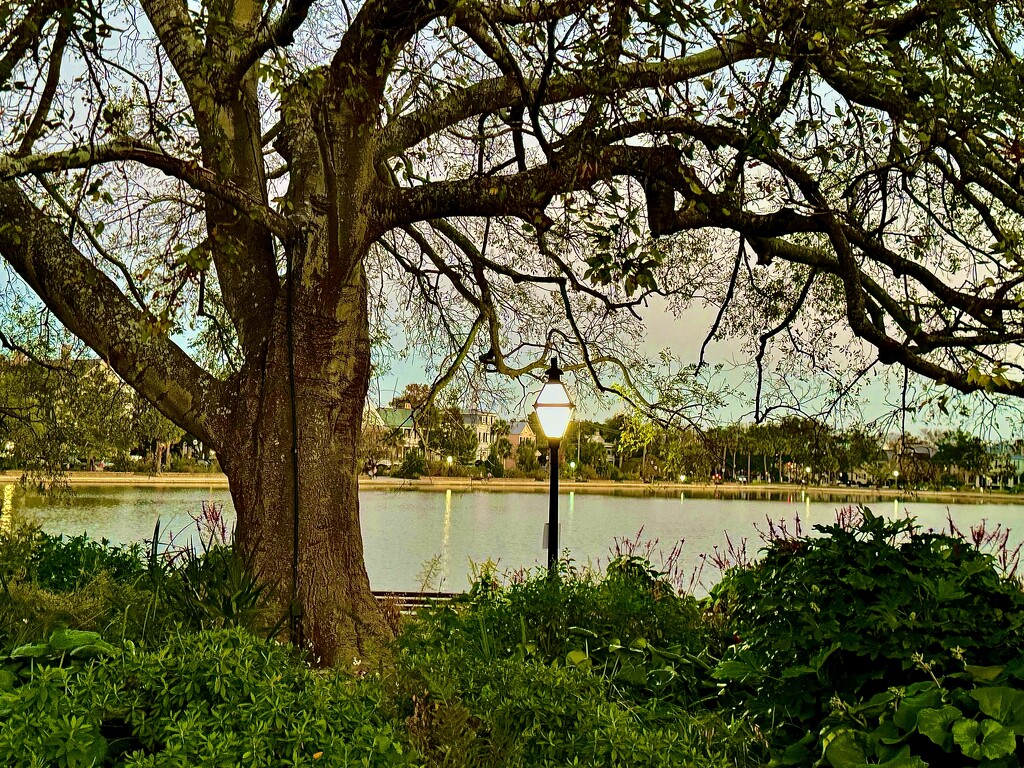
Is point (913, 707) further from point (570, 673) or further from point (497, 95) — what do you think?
point (497, 95)

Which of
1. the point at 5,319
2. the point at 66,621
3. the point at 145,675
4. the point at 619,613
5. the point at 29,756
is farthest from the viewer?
the point at 5,319

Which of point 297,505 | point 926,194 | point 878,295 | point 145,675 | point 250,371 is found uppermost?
point 926,194

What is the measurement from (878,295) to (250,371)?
472 centimetres

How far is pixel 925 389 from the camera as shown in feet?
25.5

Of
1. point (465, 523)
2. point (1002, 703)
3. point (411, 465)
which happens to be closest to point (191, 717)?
point (1002, 703)

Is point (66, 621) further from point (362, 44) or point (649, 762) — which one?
point (362, 44)

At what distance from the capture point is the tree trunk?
649 cm

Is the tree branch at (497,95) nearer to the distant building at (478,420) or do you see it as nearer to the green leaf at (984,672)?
the distant building at (478,420)

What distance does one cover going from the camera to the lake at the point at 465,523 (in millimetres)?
12221

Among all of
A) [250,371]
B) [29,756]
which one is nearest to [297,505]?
[250,371]

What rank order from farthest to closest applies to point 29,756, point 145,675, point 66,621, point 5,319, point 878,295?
point 5,319
point 878,295
point 66,621
point 145,675
point 29,756

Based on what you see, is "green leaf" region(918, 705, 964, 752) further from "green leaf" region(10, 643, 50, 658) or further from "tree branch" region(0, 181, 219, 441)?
"tree branch" region(0, 181, 219, 441)

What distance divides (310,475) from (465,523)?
62.4 feet

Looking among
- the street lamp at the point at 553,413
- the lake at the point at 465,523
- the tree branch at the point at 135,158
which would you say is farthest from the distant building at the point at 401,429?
the tree branch at the point at 135,158
